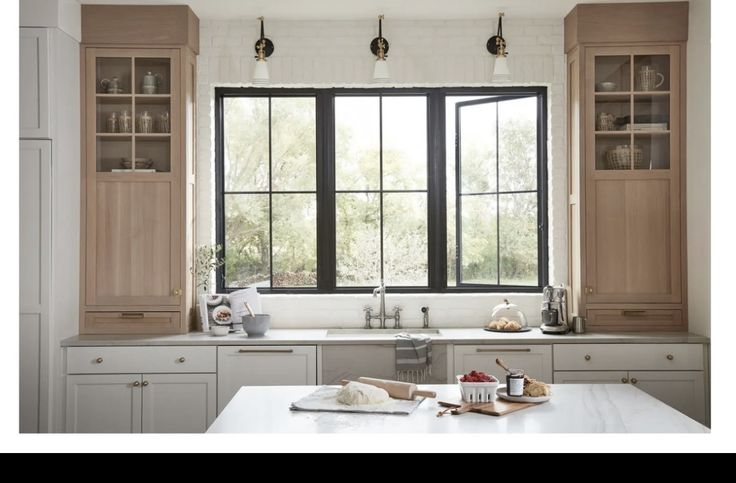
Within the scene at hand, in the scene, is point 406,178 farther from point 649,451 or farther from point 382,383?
point 649,451

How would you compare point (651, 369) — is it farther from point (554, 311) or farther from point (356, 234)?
point (356, 234)

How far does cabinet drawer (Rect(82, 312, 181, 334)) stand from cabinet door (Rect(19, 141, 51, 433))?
1.43ft

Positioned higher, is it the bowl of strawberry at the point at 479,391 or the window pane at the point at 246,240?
the window pane at the point at 246,240

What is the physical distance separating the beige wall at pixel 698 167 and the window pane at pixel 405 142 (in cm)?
179

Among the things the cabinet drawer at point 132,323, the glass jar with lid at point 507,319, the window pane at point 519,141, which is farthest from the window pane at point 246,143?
the glass jar with lid at point 507,319

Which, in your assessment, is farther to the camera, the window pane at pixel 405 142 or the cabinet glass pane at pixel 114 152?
the window pane at pixel 405 142

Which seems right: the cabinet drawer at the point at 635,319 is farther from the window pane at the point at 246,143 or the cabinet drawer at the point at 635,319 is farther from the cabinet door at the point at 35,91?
the cabinet door at the point at 35,91

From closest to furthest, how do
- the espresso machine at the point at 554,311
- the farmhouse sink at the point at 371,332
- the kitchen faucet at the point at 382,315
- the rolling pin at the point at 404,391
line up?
the rolling pin at the point at 404,391
the espresso machine at the point at 554,311
the farmhouse sink at the point at 371,332
the kitchen faucet at the point at 382,315

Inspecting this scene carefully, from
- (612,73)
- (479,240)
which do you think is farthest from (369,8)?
(479,240)

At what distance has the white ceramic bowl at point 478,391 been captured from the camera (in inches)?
103

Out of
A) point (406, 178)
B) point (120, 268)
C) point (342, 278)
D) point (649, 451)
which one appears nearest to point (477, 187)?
point (406, 178)

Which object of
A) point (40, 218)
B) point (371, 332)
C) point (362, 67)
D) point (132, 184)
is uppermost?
point (362, 67)

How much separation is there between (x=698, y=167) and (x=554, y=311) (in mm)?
1292

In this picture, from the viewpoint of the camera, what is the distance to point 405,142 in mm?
5148
